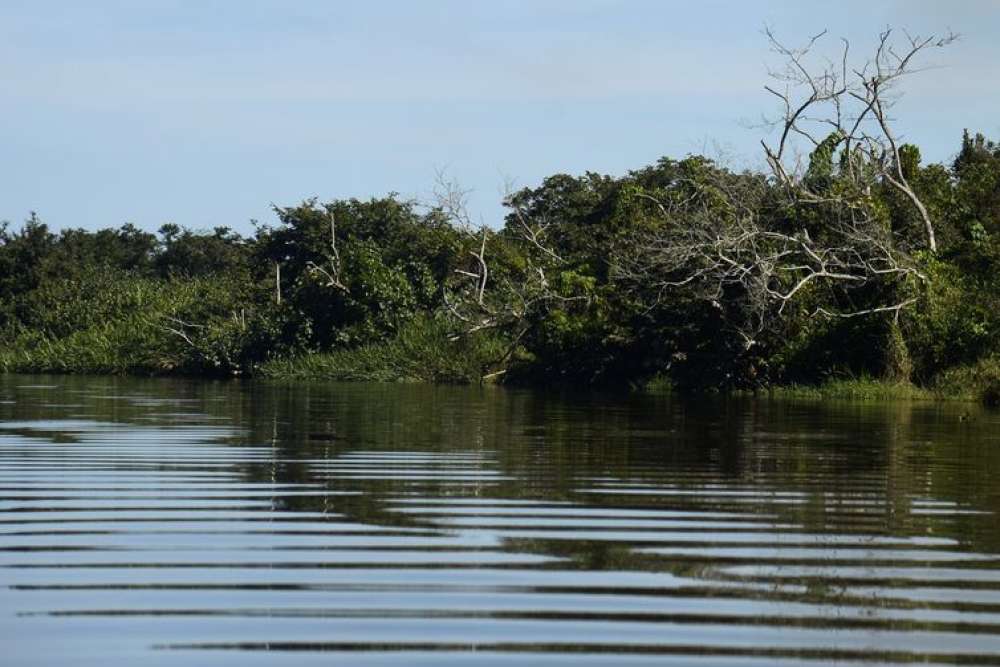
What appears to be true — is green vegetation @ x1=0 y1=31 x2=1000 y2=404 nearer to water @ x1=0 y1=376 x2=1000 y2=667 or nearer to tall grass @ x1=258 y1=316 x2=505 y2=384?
tall grass @ x1=258 y1=316 x2=505 y2=384

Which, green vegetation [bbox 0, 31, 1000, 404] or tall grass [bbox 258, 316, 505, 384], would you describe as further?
tall grass [bbox 258, 316, 505, 384]

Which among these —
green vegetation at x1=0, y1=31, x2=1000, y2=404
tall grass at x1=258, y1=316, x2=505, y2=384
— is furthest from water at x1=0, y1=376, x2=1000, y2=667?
tall grass at x1=258, y1=316, x2=505, y2=384

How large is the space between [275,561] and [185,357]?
44.0 m

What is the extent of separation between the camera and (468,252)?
1797 inches

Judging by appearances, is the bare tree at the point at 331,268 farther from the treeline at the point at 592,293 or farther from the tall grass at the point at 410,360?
the tall grass at the point at 410,360

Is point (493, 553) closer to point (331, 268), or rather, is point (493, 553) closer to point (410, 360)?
point (410, 360)

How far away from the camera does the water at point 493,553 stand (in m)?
4.94

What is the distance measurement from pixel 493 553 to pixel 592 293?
103ft

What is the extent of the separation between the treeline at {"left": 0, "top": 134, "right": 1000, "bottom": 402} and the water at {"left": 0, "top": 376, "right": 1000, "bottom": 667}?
56.3 ft

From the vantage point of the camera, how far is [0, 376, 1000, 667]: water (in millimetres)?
4941

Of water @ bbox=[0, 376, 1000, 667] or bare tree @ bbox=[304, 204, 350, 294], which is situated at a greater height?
bare tree @ bbox=[304, 204, 350, 294]

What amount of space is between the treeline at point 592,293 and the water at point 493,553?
1716cm

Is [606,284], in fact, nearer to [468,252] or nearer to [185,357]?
[468,252]

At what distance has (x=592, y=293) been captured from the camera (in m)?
38.1
